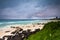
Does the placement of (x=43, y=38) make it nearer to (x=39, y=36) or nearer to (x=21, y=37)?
(x=39, y=36)

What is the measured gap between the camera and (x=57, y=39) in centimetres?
91

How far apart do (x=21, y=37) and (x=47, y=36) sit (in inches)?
106

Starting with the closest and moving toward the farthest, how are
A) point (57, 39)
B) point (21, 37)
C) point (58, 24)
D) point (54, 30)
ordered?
1. point (57, 39)
2. point (54, 30)
3. point (58, 24)
4. point (21, 37)

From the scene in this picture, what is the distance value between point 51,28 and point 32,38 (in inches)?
5.6

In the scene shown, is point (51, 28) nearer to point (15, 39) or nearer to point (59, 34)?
point (59, 34)

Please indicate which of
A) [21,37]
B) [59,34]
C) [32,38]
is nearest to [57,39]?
[59,34]

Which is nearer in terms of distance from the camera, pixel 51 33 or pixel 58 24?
pixel 51 33

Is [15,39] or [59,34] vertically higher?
[59,34]

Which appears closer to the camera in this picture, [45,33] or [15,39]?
[45,33]

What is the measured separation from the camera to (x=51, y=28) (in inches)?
42.1

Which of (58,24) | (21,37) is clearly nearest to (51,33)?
(58,24)

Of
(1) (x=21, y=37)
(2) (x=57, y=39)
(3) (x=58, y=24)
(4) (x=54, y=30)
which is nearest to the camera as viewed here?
(2) (x=57, y=39)

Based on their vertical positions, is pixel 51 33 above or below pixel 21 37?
above

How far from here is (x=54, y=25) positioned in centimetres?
111
